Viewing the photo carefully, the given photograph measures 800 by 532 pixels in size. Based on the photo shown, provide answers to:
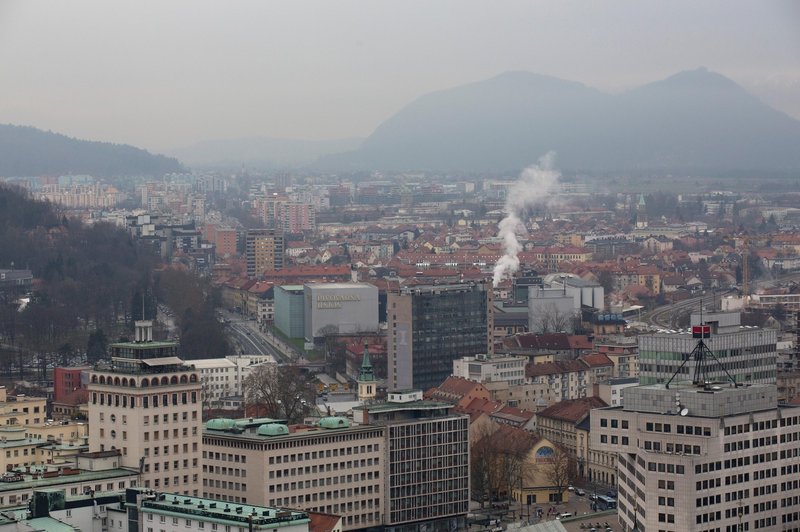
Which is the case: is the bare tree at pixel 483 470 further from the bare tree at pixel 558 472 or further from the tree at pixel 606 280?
the tree at pixel 606 280

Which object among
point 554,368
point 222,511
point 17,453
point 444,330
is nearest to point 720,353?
point 222,511

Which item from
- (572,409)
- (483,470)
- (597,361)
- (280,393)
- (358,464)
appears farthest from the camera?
(597,361)

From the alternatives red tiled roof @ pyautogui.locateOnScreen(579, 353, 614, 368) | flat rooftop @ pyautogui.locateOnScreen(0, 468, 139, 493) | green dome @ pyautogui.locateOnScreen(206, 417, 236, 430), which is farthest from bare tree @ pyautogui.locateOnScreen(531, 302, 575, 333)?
flat rooftop @ pyautogui.locateOnScreen(0, 468, 139, 493)

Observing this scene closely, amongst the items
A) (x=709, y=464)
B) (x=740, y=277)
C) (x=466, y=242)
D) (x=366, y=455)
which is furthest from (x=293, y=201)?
(x=709, y=464)

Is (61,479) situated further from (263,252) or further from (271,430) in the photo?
(263,252)

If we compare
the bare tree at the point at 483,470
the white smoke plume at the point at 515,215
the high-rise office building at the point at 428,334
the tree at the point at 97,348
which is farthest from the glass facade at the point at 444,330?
the white smoke plume at the point at 515,215

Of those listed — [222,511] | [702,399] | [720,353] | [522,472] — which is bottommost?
[522,472]
